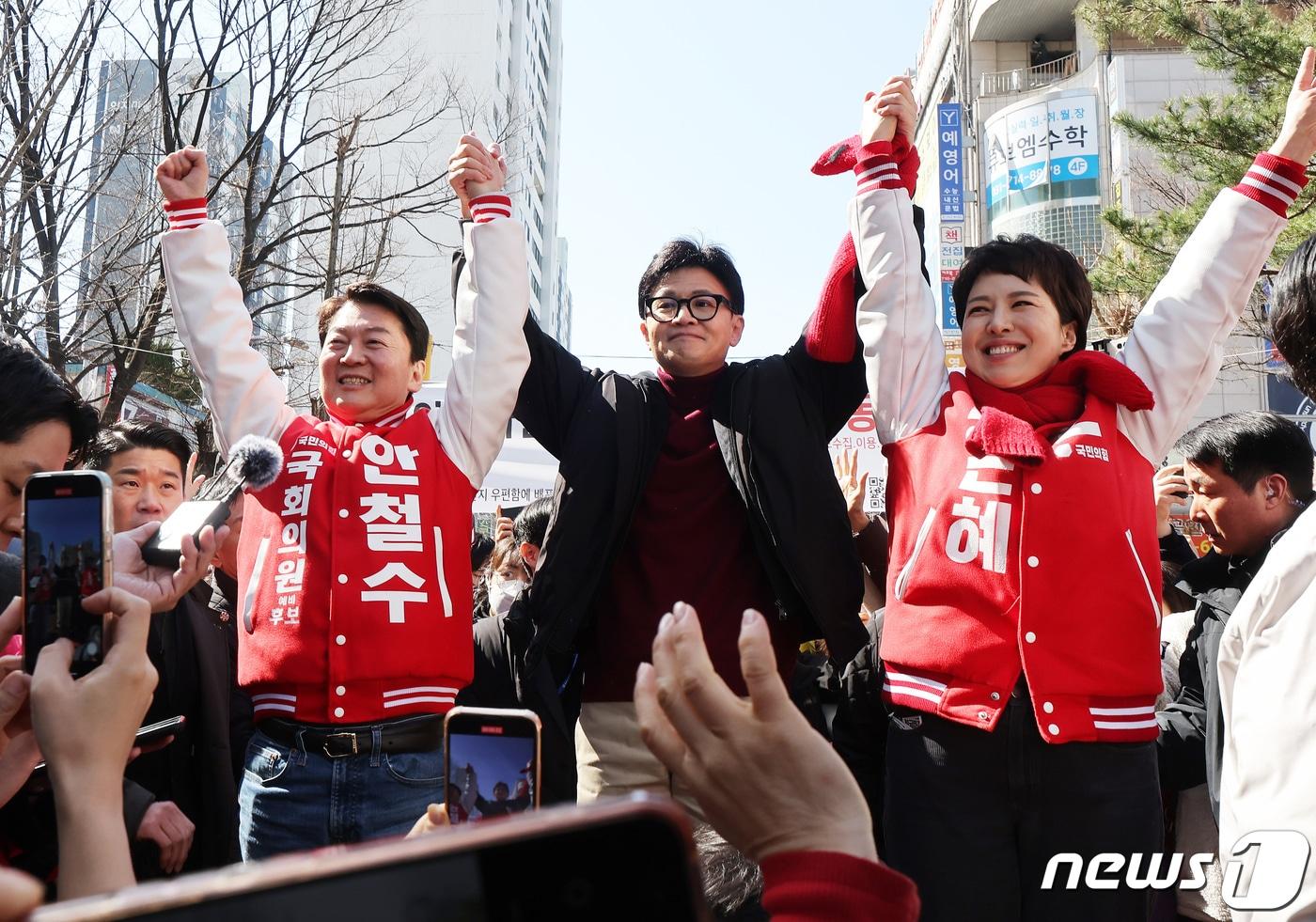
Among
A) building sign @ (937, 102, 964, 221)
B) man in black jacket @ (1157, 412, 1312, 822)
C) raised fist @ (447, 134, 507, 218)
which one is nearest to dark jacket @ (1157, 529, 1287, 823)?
man in black jacket @ (1157, 412, 1312, 822)

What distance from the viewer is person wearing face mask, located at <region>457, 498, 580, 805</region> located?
9.65 feet

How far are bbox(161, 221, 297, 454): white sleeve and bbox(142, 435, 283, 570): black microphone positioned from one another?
55 cm

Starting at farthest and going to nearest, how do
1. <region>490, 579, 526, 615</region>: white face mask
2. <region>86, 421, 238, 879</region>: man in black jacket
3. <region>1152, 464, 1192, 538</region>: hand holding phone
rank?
<region>490, 579, 526, 615</region>: white face mask, <region>1152, 464, 1192, 538</region>: hand holding phone, <region>86, 421, 238, 879</region>: man in black jacket

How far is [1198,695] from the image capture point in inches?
127

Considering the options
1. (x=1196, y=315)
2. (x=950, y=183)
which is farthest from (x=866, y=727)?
(x=950, y=183)

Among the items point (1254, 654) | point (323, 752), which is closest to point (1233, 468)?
point (1254, 654)

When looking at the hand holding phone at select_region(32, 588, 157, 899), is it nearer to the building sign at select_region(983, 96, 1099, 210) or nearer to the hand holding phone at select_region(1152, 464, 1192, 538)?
the hand holding phone at select_region(1152, 464, 1192, 538)

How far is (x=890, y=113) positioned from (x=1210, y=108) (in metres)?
6.47

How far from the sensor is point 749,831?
86 centimetres

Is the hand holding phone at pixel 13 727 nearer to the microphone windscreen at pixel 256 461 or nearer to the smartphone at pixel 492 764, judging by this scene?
the smartphone at pixel 492 764

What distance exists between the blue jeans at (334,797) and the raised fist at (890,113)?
1984 millimetres

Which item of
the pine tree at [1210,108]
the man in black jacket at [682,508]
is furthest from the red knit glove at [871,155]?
the pine tree at [1210,108]

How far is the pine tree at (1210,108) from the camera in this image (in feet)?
24.7

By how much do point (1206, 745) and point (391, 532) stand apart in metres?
2.24
